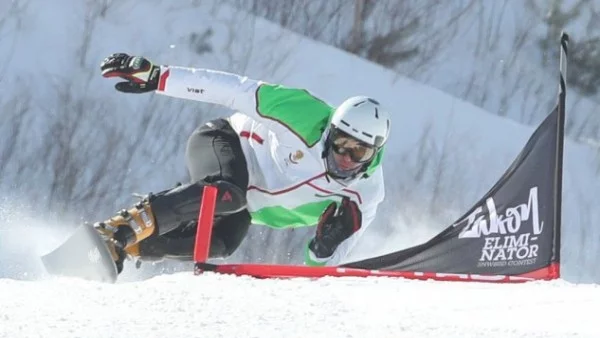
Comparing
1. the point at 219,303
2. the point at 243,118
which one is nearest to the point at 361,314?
the point at 219,303

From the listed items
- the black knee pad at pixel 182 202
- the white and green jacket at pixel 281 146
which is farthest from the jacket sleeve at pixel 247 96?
the black knee pad at pixel 182 202

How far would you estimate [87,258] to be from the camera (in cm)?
569

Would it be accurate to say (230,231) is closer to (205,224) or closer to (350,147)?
(350,147)

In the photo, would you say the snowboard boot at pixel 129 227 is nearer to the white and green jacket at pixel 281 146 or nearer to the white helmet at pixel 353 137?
the white and green jacket at pixel 281 146

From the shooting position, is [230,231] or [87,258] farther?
[230,231]

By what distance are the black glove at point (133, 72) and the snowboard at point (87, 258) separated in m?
0.73

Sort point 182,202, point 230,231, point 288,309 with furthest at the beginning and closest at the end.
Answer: point 230,231 → point 182,202 → point 288,309

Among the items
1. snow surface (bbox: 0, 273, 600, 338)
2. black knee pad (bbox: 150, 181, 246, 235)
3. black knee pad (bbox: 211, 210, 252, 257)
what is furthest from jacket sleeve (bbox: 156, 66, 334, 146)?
snow surface (bbox: 0, 273, 600, 338)

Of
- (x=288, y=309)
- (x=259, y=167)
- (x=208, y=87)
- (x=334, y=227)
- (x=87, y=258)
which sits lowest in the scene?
(x=288, y=309)

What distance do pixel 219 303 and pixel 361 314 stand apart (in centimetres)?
48

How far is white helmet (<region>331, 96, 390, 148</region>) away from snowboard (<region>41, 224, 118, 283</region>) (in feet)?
4.21

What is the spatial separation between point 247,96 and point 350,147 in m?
0.56

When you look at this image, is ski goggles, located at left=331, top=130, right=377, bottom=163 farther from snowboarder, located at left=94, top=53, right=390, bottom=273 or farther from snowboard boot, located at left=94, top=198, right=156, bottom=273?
snowboard boot, located at left=94, top=198, right=156, bottom=273

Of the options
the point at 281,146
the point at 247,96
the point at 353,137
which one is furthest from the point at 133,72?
the point at 353,137
